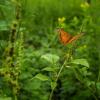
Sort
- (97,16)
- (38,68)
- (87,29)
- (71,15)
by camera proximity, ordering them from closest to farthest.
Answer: (38,68) → (97,16) → (87,29) → (71,15)

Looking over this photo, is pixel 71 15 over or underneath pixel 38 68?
over

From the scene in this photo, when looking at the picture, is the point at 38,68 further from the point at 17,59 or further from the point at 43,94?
the point at 17,59

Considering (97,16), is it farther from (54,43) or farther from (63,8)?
(63,8)

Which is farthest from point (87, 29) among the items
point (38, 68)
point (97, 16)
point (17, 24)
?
point (17, 24)

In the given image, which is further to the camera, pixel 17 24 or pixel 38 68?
pixel 38 68

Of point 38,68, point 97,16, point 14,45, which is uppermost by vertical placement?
point 97,16

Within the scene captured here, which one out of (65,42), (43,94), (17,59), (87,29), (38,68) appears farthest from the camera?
(87,29)

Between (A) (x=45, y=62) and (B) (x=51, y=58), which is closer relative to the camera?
(B) (x=51, y=58)
